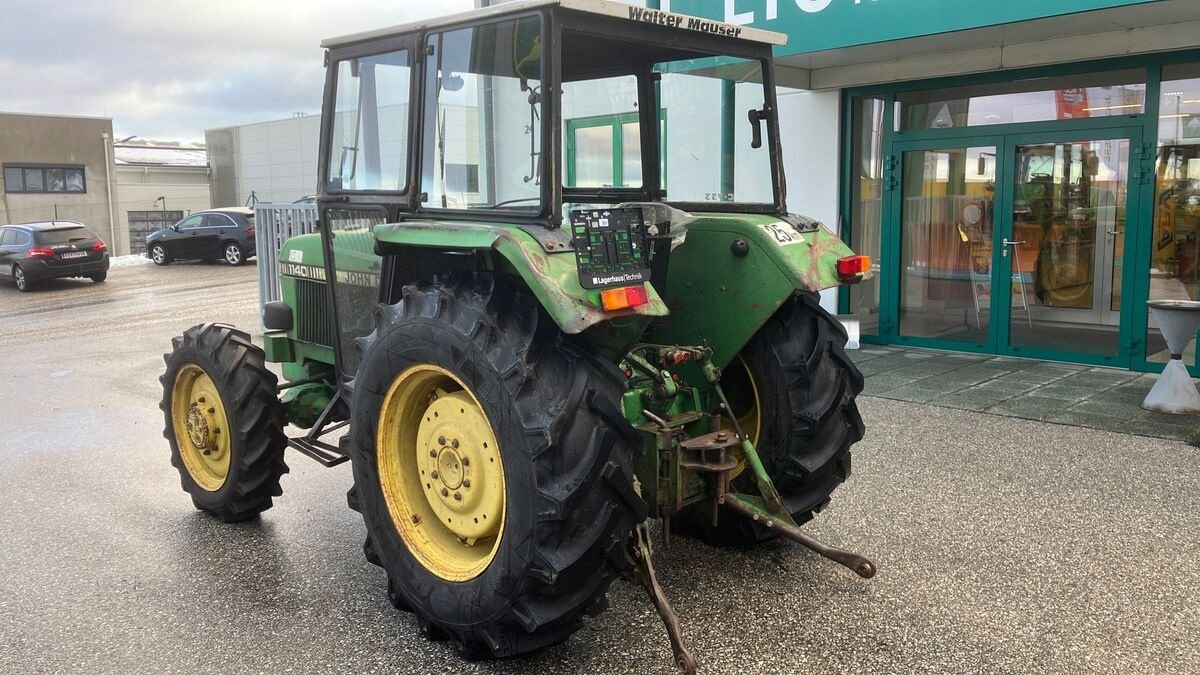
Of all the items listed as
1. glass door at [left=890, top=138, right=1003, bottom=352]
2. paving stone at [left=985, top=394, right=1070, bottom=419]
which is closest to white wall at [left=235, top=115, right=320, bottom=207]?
glass door at [left=890, top=138, right=1003, bottom=352]

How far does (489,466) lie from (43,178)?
3845 centimetres

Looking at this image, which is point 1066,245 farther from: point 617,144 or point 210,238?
point 210,238

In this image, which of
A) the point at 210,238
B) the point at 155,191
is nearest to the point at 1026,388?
the point at 210,238

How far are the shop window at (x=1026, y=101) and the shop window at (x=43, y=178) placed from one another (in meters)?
35.0

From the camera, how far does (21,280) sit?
1977 centimetres

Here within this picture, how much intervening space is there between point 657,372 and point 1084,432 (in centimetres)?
409

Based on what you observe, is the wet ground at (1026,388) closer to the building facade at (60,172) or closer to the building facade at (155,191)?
the building facade at (60,172)

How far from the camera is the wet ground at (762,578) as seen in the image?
133 inches

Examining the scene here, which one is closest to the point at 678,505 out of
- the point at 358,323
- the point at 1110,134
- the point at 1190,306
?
the point at 358,323

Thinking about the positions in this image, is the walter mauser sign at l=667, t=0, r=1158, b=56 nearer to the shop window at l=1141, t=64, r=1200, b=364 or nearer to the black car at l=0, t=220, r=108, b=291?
the shop window at l=1141, t=64, r=1200, b=364

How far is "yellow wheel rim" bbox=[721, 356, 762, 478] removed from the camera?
4172mm

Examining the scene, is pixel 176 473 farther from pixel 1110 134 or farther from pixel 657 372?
pixel 1110 134

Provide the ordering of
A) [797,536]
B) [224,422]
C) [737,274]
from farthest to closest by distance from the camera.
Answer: [224,422]
[737,274]
[797,536]

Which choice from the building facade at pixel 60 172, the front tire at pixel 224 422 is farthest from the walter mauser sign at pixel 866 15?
the building facade at pixel 60 172
